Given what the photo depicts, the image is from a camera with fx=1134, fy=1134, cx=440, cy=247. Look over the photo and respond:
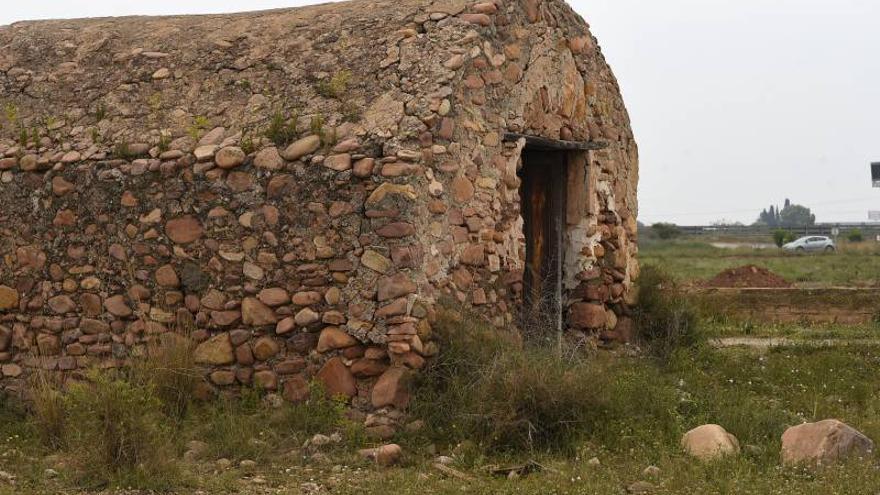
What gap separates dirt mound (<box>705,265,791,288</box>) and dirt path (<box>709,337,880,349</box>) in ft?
25.6

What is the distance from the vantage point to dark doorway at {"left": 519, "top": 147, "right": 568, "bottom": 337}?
924cm

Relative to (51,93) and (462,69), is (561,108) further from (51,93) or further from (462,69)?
(51,93)

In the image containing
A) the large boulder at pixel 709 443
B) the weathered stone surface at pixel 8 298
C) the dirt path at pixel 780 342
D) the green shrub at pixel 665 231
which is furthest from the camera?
the green shrub at pixel 665 231

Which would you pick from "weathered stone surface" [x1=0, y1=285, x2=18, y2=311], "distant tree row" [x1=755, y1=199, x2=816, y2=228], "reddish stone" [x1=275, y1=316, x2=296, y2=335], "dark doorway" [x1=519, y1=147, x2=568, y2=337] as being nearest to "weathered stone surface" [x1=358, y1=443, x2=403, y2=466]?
"reddish stone" [x1=275, y1=316, x2=296, y2=335]

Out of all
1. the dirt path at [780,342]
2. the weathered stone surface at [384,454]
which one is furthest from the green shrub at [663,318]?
the weathered stone surface at [384,454]

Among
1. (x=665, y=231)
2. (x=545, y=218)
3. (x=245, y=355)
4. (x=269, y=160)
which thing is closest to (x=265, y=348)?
(x=245, y=355)

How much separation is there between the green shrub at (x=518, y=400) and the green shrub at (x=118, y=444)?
165 centimetres

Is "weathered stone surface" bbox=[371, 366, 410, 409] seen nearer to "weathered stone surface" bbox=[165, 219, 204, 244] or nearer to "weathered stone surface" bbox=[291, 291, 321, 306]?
"weathered stone surface" bbox=[291, 291, 321, 306]

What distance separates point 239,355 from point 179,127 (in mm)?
1740

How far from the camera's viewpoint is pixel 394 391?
6.97m

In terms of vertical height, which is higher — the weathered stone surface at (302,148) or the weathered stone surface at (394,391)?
the weathered stone surface at (302,148)

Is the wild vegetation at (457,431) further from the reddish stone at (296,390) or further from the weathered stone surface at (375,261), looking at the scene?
the weathered stone surface at (375,261)

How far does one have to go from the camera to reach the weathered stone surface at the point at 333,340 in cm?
714

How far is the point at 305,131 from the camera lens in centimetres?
753
